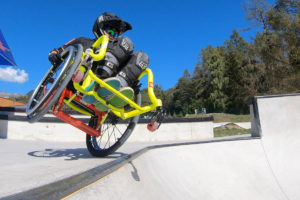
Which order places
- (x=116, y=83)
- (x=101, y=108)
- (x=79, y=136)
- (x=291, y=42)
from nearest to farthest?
(x=116, y=83), (x=101, y=108), (x=79, y=136), (x=291, y=42)

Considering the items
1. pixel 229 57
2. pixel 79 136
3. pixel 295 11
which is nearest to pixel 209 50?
pixel 229 57

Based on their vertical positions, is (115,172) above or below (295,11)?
below

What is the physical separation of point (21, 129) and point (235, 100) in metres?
39.7

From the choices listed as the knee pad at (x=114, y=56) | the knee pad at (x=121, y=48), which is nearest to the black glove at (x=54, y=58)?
the knee pad at (x=114, y=56)

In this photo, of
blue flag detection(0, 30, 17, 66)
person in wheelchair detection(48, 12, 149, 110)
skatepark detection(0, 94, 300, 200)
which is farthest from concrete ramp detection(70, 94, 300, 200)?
blue flag detection(0, 30, 17, 66)

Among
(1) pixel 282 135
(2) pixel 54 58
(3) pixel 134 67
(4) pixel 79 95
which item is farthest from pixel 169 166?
(1) pixel 282 135

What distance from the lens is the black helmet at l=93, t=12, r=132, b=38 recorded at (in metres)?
3.32

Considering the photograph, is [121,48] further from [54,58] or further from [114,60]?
[54,58]

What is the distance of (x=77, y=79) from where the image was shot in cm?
265

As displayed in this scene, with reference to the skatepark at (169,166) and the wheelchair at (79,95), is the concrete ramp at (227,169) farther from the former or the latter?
the wheelchair at (79,95)

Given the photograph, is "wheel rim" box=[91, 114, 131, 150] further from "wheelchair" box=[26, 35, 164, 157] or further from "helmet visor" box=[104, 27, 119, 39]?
"helmet visor" box=[104, 27, 119, 39]

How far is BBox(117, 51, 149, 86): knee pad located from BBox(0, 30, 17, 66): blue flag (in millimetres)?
11659

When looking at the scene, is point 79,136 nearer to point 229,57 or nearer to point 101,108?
point 101,108

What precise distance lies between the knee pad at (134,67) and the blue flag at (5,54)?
38.3 ft
